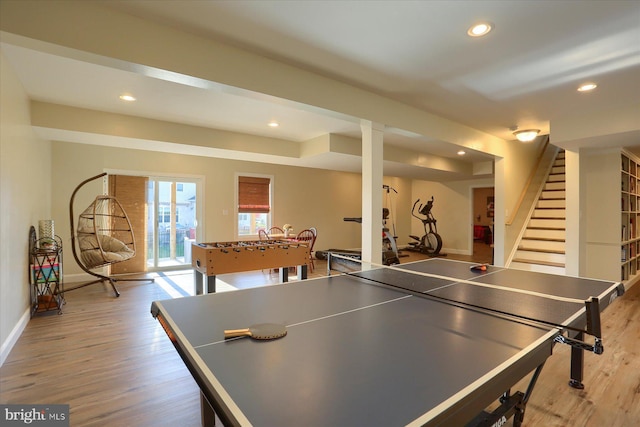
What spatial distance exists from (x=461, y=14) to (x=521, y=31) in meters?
0.59

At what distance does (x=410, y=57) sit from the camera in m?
2.77

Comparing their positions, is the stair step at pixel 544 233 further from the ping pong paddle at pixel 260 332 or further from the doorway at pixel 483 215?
the ping pong paddle at pixel 260 332

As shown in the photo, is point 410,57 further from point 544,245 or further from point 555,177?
point 555,177

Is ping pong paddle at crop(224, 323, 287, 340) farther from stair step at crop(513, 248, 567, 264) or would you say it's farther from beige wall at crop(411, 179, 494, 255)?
beige wall at crop(411, 179, 494, 255)

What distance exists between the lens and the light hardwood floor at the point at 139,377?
1.91m

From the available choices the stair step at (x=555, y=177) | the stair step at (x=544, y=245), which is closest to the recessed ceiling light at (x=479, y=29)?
the stair step at (x=544, y=245)

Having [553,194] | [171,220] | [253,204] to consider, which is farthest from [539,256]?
[171,220]

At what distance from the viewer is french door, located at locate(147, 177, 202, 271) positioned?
6137 millimetres

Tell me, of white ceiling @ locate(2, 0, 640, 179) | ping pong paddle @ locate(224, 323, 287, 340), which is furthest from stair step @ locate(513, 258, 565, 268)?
ping pong paddle @ locate(224, 323, 287, 340)

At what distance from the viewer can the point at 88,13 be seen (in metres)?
2.08

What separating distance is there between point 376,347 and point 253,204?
6.46 metres

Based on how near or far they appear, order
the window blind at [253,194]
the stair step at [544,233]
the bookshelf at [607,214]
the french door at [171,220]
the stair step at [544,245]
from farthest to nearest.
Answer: the window blind at [253,194] → the french door at [171,220] → the stair step at [544,233] → the stair step at [544,245] → the bookshelf at [607,214]

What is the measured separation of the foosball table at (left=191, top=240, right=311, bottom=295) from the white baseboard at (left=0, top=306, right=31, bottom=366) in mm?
1672

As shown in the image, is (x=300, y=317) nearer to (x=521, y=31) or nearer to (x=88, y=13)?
(x=88, y=13)
